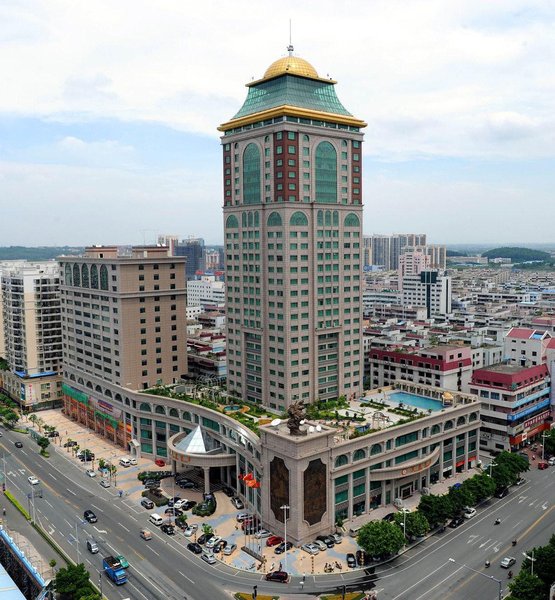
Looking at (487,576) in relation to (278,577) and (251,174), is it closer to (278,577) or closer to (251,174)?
(278,577)

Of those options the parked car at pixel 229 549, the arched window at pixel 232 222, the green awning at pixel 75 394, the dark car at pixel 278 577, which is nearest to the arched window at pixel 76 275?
the green awning at pixel 75 394

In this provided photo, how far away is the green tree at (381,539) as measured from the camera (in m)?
77.3

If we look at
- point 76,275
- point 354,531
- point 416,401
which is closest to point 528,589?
point 354,531

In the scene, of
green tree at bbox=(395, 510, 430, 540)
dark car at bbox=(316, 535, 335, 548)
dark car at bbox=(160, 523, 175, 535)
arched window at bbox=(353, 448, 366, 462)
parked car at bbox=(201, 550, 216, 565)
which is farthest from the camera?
arched window at bbox=(353, 448, 366, 462)

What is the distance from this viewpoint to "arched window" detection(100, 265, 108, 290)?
128125 millimetres

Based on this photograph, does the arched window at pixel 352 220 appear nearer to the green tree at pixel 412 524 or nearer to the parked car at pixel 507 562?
the green tree at pixel 412 524

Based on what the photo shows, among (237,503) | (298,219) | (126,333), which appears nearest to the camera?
(237,503)

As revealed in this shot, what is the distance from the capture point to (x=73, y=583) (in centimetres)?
6988

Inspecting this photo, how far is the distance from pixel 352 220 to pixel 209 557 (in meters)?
65.7

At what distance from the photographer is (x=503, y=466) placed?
3930 inches

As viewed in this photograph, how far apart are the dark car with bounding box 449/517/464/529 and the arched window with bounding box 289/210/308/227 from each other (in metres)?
54.7

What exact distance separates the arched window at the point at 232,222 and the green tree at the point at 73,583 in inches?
2641

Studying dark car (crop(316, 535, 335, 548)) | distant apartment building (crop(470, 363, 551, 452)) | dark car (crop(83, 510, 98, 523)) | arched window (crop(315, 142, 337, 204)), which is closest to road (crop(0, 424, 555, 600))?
dark car (crop(83, 510, 98, 523))

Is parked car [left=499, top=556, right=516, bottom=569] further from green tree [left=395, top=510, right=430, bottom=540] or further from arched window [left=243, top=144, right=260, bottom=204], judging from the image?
arched window [left=243, top=144, right=260, bottom=204]
